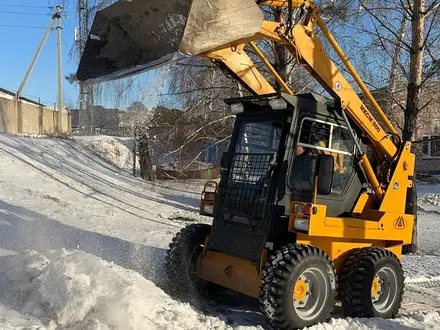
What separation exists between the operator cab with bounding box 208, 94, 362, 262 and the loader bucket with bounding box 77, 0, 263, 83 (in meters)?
1.17

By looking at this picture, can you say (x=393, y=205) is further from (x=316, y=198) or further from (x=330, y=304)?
(x=330, y=304)

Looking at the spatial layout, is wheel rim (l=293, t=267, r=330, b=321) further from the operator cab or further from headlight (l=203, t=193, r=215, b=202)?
headlight (l=203, t=193, r=215, b=202)

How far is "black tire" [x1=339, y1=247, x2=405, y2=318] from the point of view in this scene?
209 inches

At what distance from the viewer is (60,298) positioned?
430 centimetres

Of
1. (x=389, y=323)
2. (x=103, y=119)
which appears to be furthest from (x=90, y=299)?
(x=103, y=119)

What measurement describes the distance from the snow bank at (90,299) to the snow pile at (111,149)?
1794 centimetres

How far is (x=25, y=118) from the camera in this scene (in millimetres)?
31422

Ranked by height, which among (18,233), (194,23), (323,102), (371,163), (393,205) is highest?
(194,23)

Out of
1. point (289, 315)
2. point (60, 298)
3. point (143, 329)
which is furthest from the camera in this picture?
point (289, 315)

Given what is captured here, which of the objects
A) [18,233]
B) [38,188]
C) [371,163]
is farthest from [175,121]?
[371,163]

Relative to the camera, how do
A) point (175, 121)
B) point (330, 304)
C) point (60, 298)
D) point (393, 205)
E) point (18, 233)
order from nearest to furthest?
1. point (60, 298)
2. point (330, 304)
3. point (393, 205)
4. point (18, 233)
5. point (175, 121)

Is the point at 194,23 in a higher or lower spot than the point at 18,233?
higher

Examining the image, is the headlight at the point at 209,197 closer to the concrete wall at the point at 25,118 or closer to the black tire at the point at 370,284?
the black tire at the point at 370,284

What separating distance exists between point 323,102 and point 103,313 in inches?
129
